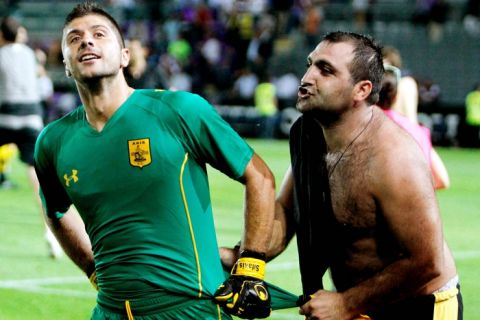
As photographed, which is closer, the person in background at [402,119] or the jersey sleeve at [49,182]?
the jersey sleeve at [49,182]

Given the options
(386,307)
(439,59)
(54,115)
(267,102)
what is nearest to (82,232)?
(386,307)

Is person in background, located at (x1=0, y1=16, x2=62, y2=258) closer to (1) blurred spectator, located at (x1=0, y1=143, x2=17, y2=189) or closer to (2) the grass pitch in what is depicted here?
(2) the grass pitch

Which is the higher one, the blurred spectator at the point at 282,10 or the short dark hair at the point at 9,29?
the short dark hair at the point at 9,29

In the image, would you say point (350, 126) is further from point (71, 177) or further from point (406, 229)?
point (71, 177)

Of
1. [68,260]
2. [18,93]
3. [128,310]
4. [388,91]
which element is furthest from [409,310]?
[18,93]

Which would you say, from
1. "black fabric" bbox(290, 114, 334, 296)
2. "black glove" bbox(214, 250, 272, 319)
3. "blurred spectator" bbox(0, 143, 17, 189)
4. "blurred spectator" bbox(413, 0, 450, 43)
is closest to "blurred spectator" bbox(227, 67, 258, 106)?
"blurred spectator" bbox(413, 0, 450, 43)

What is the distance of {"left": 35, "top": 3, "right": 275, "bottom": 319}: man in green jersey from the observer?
4.80 meters

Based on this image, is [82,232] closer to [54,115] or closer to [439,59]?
[439,59]

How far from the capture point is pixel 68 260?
35.5 ft

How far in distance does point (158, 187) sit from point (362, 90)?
41.6 inches

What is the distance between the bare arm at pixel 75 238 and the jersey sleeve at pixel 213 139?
3.21 ft

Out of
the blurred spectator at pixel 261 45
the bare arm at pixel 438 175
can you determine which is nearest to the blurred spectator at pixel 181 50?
the blurred spectator at pixel 261 45

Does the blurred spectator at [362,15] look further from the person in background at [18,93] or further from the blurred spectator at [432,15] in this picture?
the person in background at [18,93]

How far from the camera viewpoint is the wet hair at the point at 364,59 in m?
5.01
